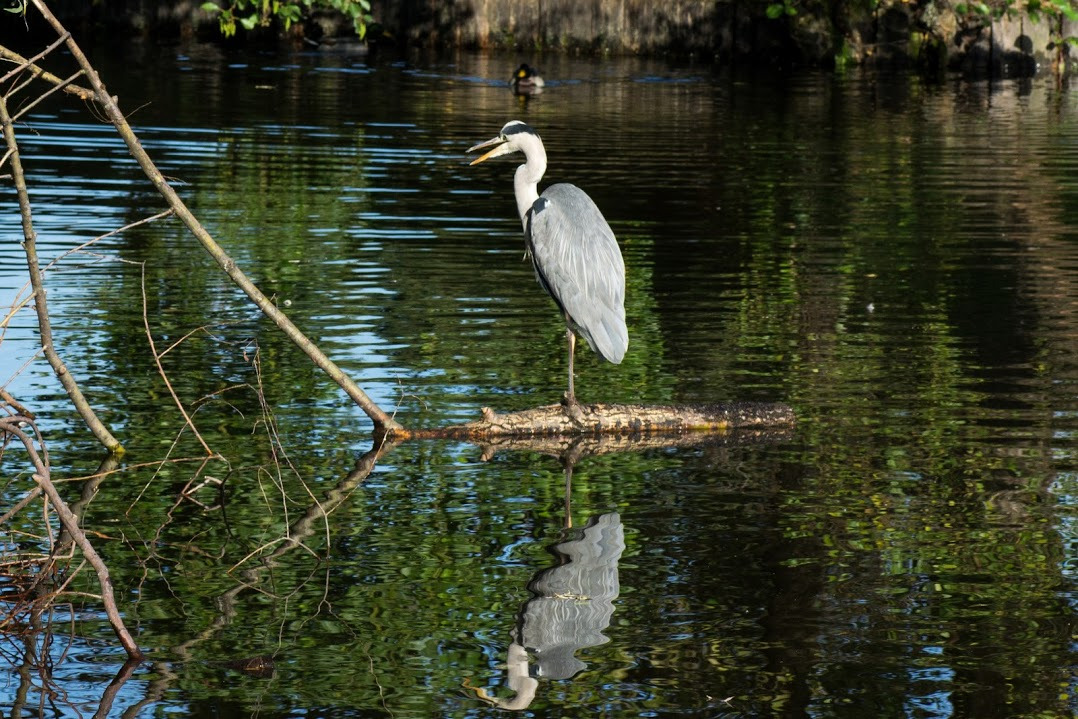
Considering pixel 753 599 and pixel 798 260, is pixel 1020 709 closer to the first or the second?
pixel 753 599

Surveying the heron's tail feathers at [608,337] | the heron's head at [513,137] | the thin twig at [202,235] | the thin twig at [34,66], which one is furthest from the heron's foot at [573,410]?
the thin twig at [34,66]

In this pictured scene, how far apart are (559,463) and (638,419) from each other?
24.7 inches

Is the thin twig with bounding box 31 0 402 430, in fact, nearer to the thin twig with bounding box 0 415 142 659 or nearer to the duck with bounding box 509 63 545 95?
the thin twig with bounding box 0 415 142 659

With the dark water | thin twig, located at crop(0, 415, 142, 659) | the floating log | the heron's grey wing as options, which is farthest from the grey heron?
thin twig, located at crop(0, 415, 142, 659)

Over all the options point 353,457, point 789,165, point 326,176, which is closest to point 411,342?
point 353,457

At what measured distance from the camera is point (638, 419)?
8555 mm

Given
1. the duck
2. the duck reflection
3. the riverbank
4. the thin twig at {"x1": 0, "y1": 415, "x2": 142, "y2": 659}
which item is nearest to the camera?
the thin twig at {"x1": 0, "y1": 415, "x2": 142, "y2": 659}

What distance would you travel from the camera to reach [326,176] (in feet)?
59.0

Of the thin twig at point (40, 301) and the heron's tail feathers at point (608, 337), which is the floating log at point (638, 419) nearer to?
the heron's tail feathers at point (608, 337)

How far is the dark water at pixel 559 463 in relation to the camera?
557 centimetres

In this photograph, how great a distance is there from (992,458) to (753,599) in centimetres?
239

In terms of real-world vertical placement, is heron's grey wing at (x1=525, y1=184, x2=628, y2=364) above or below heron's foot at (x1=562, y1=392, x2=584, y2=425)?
above

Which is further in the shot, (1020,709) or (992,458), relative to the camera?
(992,458)

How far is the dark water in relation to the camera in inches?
219
